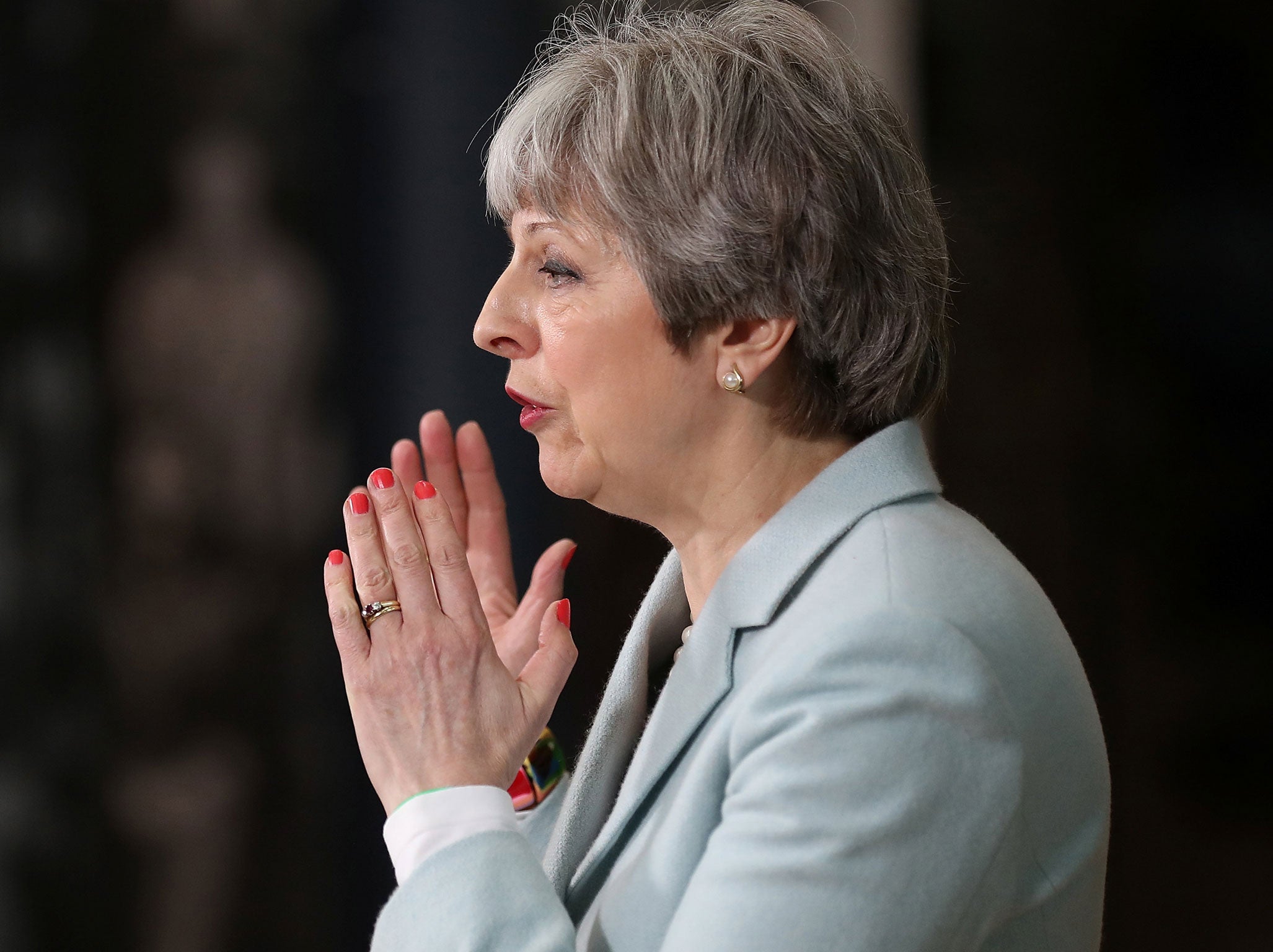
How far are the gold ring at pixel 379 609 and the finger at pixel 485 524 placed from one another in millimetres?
479

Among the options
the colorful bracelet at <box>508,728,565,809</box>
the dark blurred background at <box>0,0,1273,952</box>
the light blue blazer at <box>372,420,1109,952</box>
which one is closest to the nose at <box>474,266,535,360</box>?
the light blue blazer at <box>372,420,1109,952</box>

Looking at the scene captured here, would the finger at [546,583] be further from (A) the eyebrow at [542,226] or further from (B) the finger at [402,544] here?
(A) the eyebrow at [542,226]

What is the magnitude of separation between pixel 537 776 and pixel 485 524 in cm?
36

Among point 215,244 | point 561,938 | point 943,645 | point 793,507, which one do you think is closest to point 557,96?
point 793,507

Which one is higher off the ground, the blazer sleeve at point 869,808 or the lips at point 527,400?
the lips at point 527,400

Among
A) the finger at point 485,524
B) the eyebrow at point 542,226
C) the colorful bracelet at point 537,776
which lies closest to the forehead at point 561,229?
the eyebrow at point 542,226

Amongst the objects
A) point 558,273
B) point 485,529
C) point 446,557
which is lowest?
point 485,529

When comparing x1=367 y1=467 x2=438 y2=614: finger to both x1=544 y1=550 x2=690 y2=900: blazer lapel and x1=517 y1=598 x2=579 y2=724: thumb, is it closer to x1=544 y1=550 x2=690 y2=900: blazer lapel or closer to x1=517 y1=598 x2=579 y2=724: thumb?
x1=517 y1=598 x2=579 y2=724: thumb

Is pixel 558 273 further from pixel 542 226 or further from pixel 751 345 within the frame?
pixel 751 345

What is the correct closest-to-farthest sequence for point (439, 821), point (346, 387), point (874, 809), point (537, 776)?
point (874, 809) → point (439, 821) → point (537, 776) → point (346, 387)

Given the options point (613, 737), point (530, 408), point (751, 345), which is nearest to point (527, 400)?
point (530, 408)

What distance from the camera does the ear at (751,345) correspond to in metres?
1.13

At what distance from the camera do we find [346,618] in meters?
1.16

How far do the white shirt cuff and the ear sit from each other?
1.52 ft
